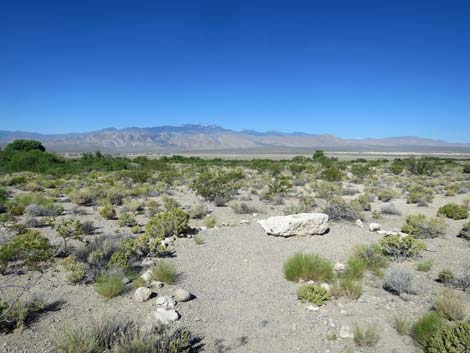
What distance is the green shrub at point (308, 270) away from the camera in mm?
6586

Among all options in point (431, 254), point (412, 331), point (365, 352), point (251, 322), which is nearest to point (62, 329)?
point (251, 322)

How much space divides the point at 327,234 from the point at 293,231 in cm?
121

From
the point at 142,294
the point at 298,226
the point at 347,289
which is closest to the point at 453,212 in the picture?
the point at 298,226

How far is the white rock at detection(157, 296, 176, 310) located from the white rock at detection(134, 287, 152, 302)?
22 cm

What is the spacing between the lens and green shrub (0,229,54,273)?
6840 millimetres

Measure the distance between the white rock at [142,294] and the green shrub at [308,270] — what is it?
2937 millimetres

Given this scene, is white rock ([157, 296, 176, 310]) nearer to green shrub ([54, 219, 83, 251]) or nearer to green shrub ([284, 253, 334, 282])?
green shrub ([284, 253, 334, 282])

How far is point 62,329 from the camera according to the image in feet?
15.2

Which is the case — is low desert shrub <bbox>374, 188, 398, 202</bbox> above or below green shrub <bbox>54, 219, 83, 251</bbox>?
below

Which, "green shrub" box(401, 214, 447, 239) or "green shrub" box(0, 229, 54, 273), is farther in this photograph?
"green shrub" box(401, 214, 447, 239)

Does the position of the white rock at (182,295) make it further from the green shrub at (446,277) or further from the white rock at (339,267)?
the green shrub at (446,277)

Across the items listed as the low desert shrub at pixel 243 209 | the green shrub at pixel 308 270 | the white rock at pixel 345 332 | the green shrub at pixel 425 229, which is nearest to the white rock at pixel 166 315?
the white rock at pixel 345 332

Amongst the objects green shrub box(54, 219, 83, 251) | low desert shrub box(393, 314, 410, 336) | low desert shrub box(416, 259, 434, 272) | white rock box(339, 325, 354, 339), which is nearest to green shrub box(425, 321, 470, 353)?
low desert shrub box(393, 314, 410, 336)

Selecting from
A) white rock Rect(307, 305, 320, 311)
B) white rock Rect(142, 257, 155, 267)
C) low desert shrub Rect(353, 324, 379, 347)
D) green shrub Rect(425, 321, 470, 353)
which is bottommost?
white rock Rect(142, 257, 155, 267)
